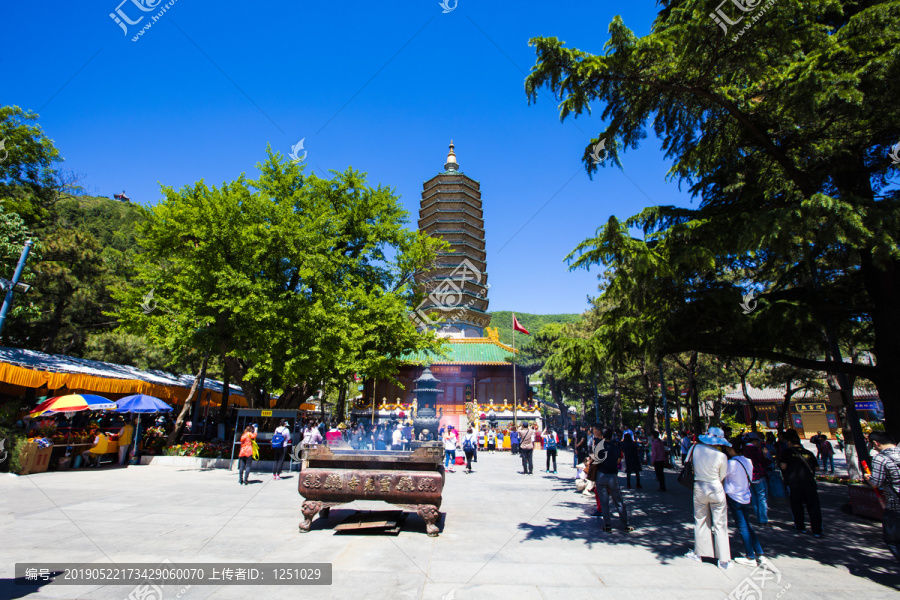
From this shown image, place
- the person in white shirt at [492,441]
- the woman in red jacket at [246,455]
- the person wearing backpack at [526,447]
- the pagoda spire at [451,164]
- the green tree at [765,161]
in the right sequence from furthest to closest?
the pagoda spire at [451,164]
the person in white shirt at [492,441]
the person wearing backpack at [526,447]
the woman in red jacket at [246,455]
the green tree at [765,161]

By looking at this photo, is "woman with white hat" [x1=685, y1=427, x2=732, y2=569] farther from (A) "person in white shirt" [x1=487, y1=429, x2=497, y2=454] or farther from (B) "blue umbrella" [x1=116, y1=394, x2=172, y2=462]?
(A) "person in white shirt" [x1=487, y1=429, x2=497, y2=454]

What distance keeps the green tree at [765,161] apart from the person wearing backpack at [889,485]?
2662 mm

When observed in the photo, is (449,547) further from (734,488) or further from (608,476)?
Answer: (734,488)

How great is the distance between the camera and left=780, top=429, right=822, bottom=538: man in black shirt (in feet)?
21.6

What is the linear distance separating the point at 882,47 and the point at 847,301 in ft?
16.0

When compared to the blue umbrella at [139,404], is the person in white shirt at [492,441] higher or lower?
lower

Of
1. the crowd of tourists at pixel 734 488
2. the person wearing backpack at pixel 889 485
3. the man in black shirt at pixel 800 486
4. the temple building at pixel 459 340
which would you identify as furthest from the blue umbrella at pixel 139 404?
the person wearing backpack at pixel 889 485

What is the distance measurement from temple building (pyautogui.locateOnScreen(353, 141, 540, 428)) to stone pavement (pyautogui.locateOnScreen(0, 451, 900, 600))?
17416mm

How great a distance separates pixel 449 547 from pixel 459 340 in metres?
30.4

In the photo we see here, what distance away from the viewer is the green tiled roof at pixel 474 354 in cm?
3156

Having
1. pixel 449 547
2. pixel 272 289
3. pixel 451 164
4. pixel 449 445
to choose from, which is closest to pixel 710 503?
pixel 449 547

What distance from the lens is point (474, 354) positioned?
110 ft

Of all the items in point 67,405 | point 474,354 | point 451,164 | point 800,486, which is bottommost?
point 800,486

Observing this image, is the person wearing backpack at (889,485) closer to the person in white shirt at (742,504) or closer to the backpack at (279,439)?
the person in white shirt at (742,504)
